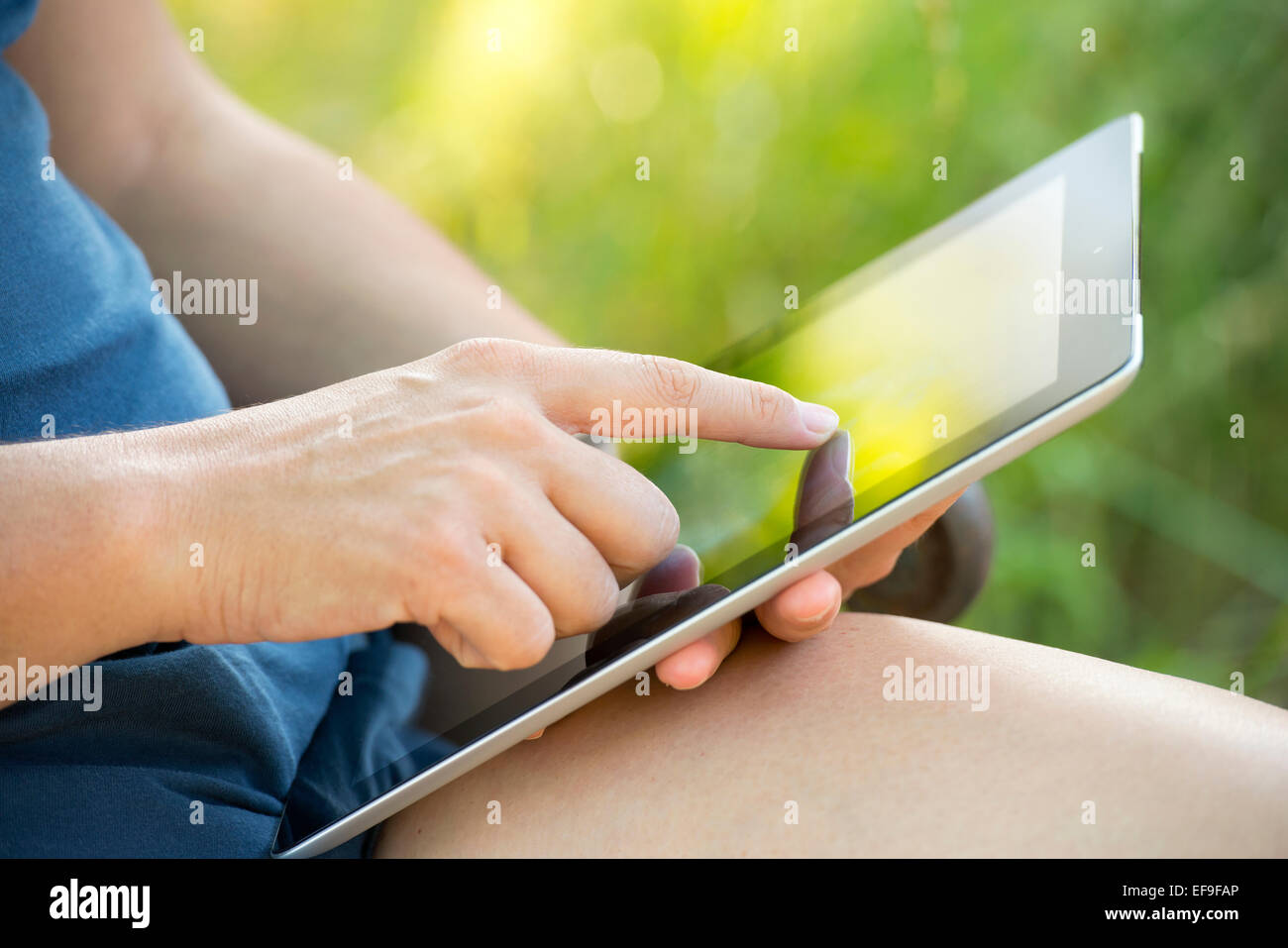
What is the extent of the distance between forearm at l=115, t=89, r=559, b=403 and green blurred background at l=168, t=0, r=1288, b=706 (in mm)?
933

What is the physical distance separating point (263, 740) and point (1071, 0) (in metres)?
1.76

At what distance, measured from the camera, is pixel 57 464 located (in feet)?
1.79

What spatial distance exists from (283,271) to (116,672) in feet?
1.81

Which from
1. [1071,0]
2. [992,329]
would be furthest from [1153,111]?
[992,329]

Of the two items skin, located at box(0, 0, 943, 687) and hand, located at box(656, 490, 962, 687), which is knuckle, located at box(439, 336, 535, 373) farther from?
hand, located at box(656, 490, 962, 687)

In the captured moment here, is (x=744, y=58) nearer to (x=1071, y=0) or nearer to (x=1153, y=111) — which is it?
(x=1071, y=0)

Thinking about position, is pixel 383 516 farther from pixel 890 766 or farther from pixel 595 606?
pixel 890 766

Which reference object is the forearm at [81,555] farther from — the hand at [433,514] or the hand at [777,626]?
the hand at [777,626]

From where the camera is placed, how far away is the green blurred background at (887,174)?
1.63 meters

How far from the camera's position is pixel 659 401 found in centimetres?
61

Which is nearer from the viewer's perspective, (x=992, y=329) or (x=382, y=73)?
(x=992, y=329)

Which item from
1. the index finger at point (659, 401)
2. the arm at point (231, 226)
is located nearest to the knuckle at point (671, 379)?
the index finger at point (659, 401)

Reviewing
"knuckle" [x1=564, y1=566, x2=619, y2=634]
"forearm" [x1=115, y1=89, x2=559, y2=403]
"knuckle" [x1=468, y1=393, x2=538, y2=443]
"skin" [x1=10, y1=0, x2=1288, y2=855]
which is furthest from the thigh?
"forearm" [x1=115, y1=89, x2=559, y2=403]

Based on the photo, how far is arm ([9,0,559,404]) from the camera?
3.34 ft
